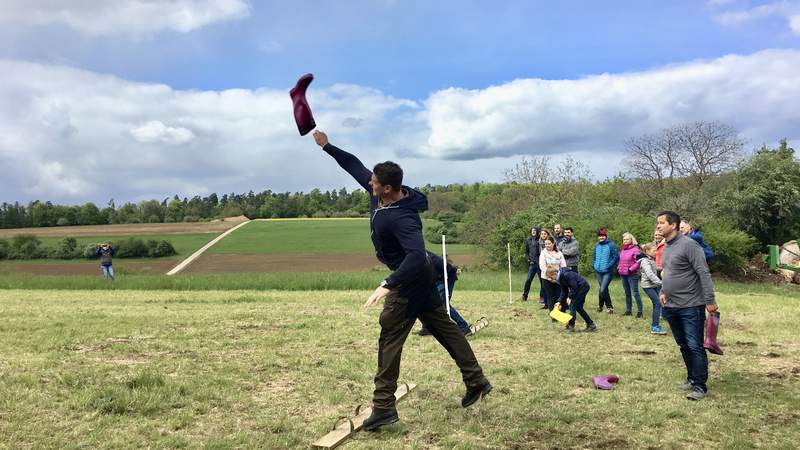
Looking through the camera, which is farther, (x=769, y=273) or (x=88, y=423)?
(x=769, y=273)

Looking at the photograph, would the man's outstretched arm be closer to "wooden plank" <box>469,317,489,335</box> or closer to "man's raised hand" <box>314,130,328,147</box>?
"man's raised hand" <box>314,130,328,147</box>

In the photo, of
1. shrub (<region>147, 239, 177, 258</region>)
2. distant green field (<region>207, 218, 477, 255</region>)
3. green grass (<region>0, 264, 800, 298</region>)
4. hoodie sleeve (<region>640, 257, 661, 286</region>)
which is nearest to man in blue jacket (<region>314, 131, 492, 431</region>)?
hoodie sleeve (<region>640, 257, 661, 286</region>)

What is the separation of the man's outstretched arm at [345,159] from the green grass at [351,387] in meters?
2.45

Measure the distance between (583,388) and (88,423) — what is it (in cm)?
526

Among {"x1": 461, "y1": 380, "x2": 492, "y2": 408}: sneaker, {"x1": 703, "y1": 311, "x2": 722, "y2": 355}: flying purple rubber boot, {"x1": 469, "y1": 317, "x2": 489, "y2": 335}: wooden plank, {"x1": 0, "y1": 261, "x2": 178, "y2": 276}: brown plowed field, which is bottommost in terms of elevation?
{"x1": 0, "y1": 261, "x2": 178, "y2": 276}: brown plowed field

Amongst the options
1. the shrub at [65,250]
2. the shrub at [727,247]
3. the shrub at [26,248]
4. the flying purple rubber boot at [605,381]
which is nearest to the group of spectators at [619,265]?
the flying purple rubber boot at [605,381]

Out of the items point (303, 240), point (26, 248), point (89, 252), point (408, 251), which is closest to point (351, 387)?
point (408, 251)

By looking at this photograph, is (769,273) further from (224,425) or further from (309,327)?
(224,425)

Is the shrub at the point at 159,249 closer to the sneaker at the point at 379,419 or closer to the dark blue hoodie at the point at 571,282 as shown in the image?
the dark blue hoodie at the point at 571,282

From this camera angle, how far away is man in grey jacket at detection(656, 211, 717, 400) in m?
6.50

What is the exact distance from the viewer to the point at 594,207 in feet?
123

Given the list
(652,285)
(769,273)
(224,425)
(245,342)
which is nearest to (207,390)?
(224,425)

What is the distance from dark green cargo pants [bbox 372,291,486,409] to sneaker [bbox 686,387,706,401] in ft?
8.38

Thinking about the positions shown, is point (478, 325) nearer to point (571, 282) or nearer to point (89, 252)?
point (571, 282)
